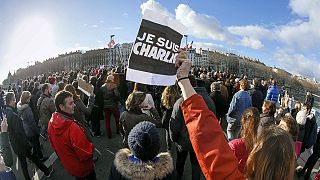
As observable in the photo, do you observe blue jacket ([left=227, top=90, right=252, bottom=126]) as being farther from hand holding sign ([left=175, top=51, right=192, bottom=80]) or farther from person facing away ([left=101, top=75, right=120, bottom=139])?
hand holding sign ([left=175, top=51, right=192, bottom=80])

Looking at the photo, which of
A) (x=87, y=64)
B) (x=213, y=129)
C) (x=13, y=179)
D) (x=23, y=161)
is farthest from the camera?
(x=87, y=64)

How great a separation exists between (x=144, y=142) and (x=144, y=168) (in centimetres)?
22

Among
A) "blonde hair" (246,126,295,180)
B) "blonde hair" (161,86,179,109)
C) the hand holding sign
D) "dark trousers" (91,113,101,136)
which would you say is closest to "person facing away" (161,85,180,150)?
"blonde hair" (161,86,179,109)

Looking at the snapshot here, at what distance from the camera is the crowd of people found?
65.3 inches

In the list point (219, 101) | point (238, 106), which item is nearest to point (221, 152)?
point (238, 106)

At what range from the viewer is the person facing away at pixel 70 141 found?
13.3 feet

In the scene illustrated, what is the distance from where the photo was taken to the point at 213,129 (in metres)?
1.64

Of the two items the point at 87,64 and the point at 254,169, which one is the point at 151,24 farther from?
the point at 87,64

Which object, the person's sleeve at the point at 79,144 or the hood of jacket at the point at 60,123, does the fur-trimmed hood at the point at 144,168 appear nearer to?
the person's sleeve at the point at 79,144

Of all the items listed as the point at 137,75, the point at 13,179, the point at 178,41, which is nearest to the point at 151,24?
the point at 178,41

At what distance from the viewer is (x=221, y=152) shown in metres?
1.63

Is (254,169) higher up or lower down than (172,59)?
lower down

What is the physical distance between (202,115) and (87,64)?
160 meters

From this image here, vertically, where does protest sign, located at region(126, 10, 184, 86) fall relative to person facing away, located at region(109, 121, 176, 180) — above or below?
above
